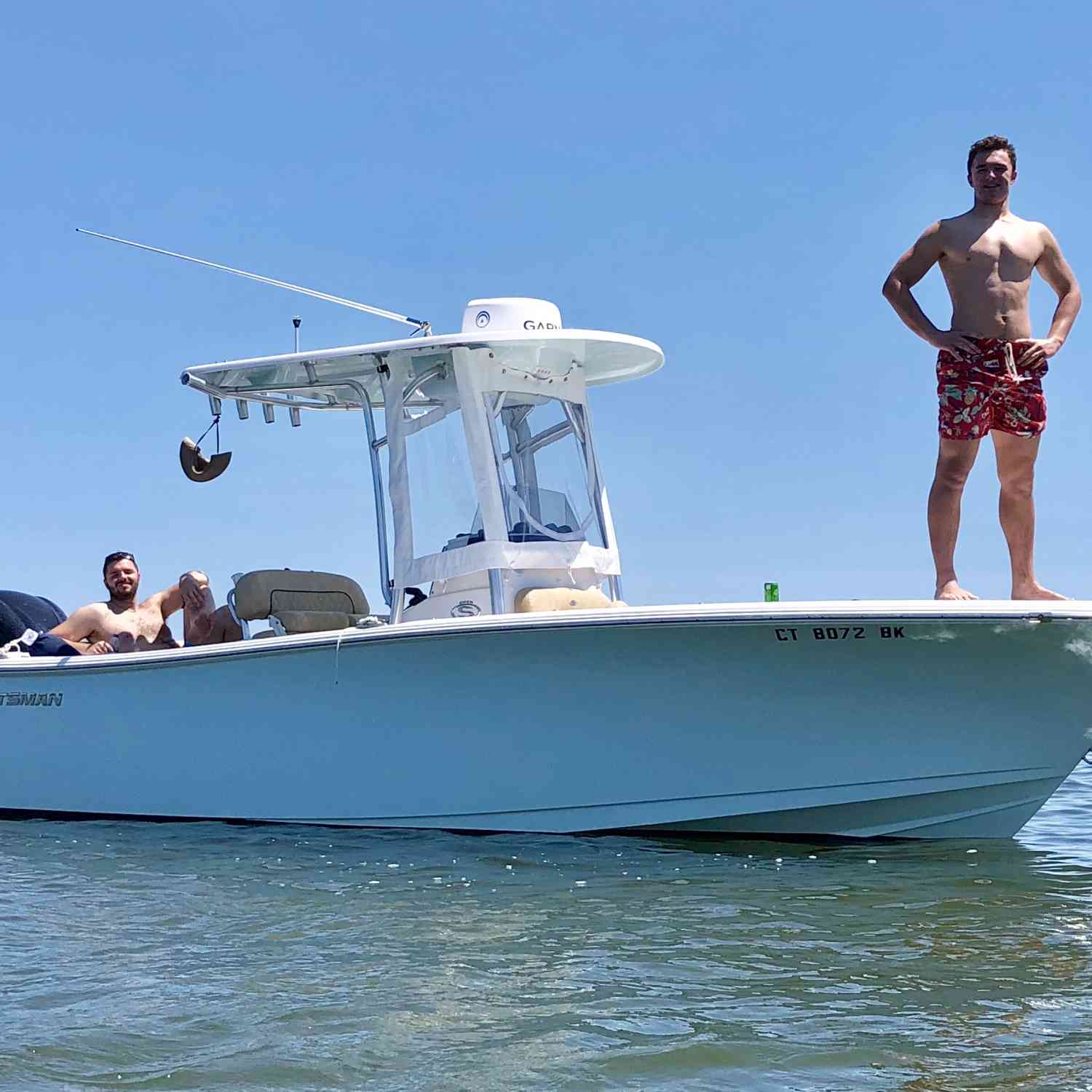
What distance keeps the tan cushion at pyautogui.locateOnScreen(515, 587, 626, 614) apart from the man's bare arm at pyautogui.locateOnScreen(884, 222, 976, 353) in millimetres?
1973

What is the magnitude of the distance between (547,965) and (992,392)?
314 cm

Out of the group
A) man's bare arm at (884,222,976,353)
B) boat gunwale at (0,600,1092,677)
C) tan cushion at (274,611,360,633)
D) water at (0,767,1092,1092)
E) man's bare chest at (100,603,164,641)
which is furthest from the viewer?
man's bare chest at (100,603,164,641)

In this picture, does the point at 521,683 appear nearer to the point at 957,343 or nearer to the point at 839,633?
the point at 839,633

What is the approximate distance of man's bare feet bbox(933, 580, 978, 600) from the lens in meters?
6.33

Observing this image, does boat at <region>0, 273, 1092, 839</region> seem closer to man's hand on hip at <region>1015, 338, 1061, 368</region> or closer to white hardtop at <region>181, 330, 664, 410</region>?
white hardtop at <region>181, 330, 664, 410</region>

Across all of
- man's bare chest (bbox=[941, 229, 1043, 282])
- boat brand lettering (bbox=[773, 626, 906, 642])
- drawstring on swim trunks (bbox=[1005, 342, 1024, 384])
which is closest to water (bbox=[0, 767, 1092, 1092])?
boat brand lettering (bbox=[773, 626, 906, 642])

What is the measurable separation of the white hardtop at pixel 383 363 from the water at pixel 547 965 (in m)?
2.48

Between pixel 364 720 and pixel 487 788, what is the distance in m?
0.68

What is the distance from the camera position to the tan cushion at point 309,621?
25.6 feet

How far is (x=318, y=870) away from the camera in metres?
6.29

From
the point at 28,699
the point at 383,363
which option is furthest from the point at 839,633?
the point at 28,699

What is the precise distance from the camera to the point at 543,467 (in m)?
7.76

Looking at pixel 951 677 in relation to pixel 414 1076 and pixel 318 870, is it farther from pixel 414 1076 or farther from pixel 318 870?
pixel 414 1076

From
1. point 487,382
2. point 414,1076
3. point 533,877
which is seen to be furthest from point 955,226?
point 414,1076
